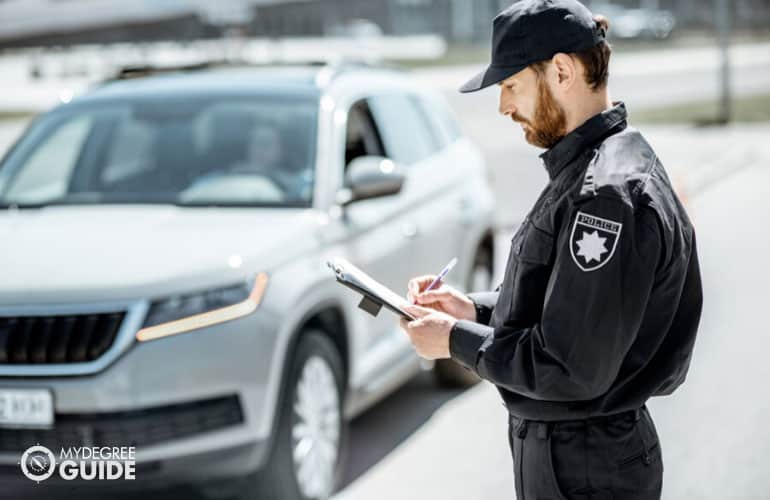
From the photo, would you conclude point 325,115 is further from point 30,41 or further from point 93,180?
point 30,41

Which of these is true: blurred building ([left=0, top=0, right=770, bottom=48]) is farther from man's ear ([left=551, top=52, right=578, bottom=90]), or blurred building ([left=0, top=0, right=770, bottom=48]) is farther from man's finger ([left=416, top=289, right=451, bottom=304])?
man's ear ([left=551, top=52, right=578, bottom=90])

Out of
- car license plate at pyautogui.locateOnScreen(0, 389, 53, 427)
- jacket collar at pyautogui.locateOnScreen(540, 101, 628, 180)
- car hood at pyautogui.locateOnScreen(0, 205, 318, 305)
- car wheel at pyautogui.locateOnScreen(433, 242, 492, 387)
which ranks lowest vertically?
car wheel at pyautogui.locateOnScreen(433, 242, 492, 387)

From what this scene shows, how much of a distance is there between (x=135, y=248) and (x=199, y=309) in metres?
0.48

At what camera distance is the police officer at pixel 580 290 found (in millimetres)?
2221

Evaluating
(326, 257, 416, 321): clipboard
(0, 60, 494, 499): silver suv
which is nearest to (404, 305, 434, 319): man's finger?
(326, 257, 416, 321): clipboard

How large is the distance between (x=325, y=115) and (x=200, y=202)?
2.48 ft

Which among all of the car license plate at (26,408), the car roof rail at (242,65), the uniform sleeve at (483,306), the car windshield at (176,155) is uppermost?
the car roof rail at (242,65)

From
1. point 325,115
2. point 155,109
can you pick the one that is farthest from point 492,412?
point 155,109

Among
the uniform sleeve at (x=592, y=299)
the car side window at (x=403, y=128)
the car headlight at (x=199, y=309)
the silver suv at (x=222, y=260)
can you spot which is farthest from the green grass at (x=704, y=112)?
the uniform sleeve at (x=592, y=299)

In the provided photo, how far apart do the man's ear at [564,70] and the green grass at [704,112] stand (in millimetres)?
22474

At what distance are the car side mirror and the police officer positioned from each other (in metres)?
2.76

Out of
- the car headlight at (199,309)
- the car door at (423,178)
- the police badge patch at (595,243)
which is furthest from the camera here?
the car door at (423,178)

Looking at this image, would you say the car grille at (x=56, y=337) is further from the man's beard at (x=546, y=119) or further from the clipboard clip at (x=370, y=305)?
the man's beard at (x=546, y=119)

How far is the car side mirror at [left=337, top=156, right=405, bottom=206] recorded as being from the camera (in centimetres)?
525
